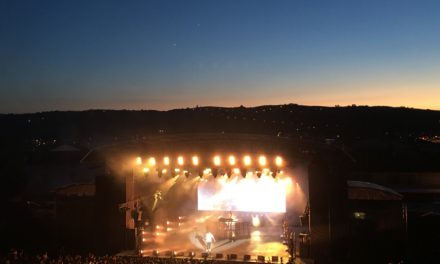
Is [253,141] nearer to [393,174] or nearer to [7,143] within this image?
[393,174]

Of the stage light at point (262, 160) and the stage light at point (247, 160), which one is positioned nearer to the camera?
the stage light at point (262, 160)

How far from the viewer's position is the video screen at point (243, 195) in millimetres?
20188

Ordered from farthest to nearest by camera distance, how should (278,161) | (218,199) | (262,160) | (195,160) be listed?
1. (218,199)
2. (195,160)
3. (262,160)
4. (278,161)

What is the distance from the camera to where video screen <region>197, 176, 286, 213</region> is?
20.2 meters

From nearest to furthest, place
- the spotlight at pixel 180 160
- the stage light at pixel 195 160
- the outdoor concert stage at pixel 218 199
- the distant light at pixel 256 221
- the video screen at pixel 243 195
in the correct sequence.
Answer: the outdoor concert stage at pixel 218 199
the stage light at pixel 195 160
the spotlight at pixel 180 160
the video screen at pixel 243 195
the distant light at pixel 256 221

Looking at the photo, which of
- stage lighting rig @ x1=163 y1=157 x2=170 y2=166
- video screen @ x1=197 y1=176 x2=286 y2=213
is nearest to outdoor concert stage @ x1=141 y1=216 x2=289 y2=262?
video screen @ x1=197 y1=176 x2=286 y2=213

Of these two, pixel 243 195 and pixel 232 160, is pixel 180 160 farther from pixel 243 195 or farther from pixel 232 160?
pixel 243 195

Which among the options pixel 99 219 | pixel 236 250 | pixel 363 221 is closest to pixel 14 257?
pixel 99 219

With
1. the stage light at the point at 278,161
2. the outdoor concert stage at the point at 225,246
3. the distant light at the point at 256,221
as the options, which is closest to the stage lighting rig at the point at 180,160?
the outdoor concert stage at the point at 225,246

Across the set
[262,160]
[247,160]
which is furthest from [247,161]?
[262,160]

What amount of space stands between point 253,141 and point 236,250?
15.8 feet

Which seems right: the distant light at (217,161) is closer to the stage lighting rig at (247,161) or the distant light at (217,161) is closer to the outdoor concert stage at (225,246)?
the stage lighting rig at (247,161)

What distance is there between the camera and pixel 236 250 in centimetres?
1666

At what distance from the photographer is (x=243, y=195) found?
2091cm
